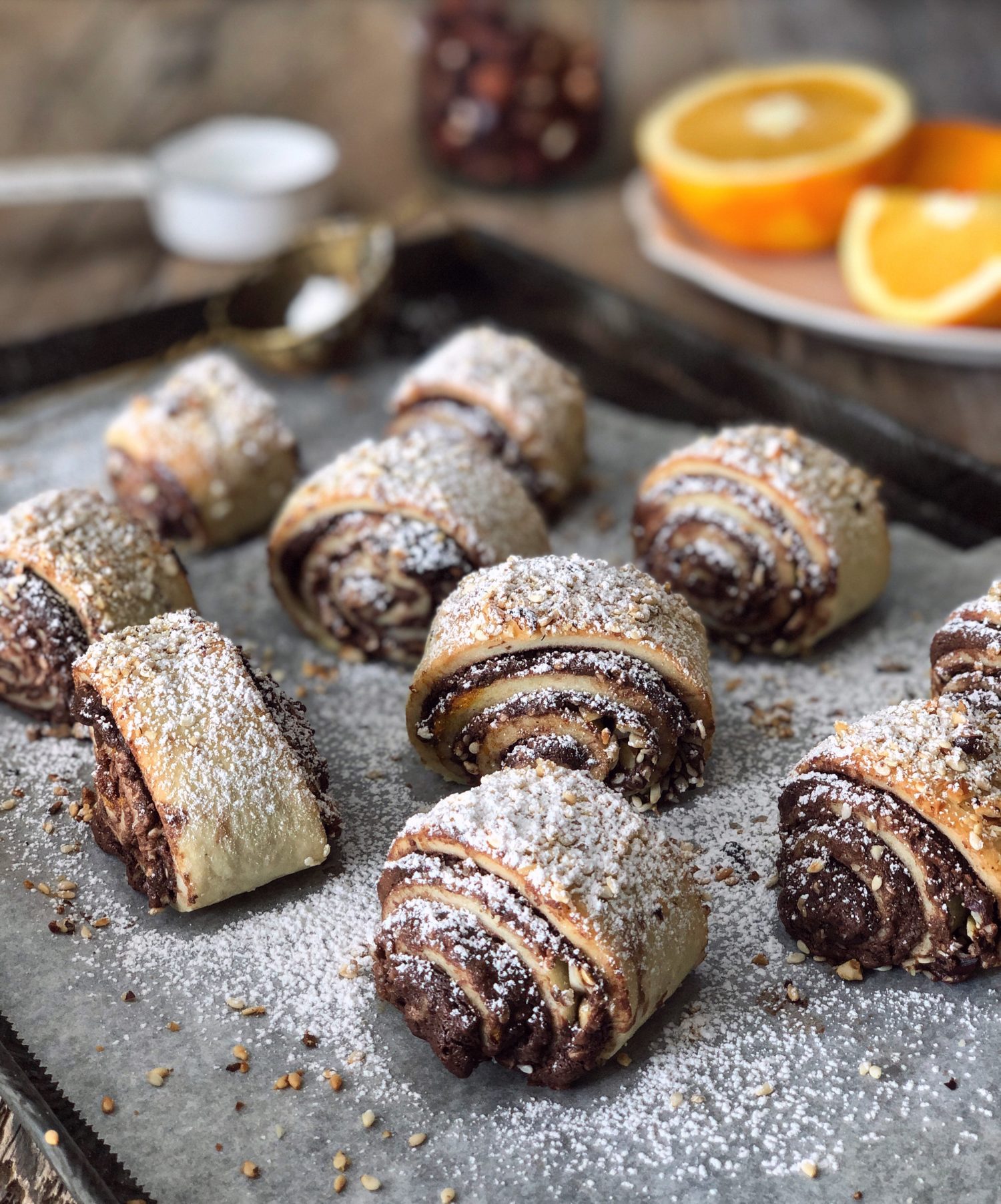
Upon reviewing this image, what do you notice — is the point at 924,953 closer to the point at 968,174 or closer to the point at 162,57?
the point at 968,174

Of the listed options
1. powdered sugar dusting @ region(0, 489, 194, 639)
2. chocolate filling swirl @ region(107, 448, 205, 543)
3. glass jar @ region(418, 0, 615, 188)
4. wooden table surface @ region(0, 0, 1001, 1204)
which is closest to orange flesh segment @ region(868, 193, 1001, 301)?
wooden table surface @ region(0, 0, 1001, 1204)

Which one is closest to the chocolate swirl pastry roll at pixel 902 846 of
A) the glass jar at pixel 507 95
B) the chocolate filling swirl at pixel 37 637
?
the chocolate filling swirl at pixel 37 637

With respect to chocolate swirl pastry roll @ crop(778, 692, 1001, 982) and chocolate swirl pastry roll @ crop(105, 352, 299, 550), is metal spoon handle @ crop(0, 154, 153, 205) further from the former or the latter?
chocolate swirl pastry roll @ crop(778, 692, 1001, 982)

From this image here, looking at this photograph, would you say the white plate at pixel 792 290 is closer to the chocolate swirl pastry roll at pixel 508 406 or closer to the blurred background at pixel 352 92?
the blurred background at pixel 352 92

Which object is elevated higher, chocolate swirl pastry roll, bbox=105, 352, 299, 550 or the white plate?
chocolate swirl pastry roll, bbox=105, 352, 299, 550

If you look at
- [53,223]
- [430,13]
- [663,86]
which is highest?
[430,13]

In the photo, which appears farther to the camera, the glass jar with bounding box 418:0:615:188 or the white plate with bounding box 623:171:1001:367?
the glass jar with bounding box 418:0:615:188

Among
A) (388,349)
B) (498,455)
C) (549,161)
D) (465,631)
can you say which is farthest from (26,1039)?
(549,161)
